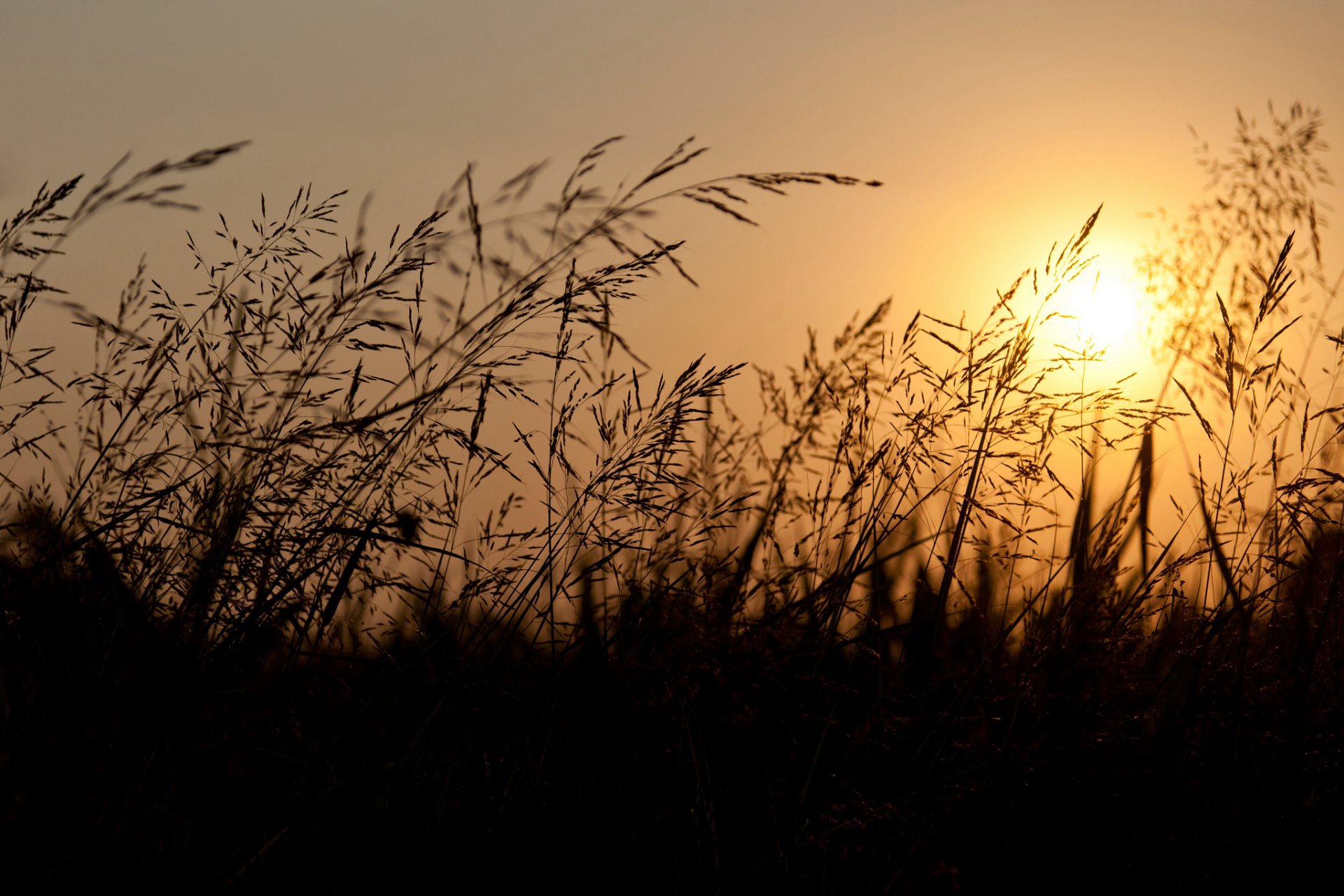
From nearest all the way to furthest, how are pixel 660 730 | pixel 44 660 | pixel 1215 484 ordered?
pixel 44 660
pixel 660 730
pixel 1215 484

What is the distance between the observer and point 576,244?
66.8 inches

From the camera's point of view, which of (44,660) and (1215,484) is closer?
(44,660)

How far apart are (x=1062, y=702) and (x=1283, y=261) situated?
898 mm

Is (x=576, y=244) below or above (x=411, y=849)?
above

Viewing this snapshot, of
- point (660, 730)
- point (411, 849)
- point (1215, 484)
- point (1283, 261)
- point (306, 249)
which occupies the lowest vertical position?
point (411, 849)

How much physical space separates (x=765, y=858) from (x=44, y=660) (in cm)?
100

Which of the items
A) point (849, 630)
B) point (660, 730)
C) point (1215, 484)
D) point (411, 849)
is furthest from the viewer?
point (1215, 484)

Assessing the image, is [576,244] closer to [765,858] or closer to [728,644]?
[728,644]

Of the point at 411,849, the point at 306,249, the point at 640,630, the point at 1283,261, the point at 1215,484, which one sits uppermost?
the point at 1283,261

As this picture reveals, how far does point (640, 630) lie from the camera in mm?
1807

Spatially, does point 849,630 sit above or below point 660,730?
above

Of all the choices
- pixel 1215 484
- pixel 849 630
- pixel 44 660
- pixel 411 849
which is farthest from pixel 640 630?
pixel 1215 484

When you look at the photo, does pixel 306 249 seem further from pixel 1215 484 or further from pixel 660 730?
pixel 1215 484

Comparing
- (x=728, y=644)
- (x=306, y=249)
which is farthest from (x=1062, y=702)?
(x=306, y=249)
